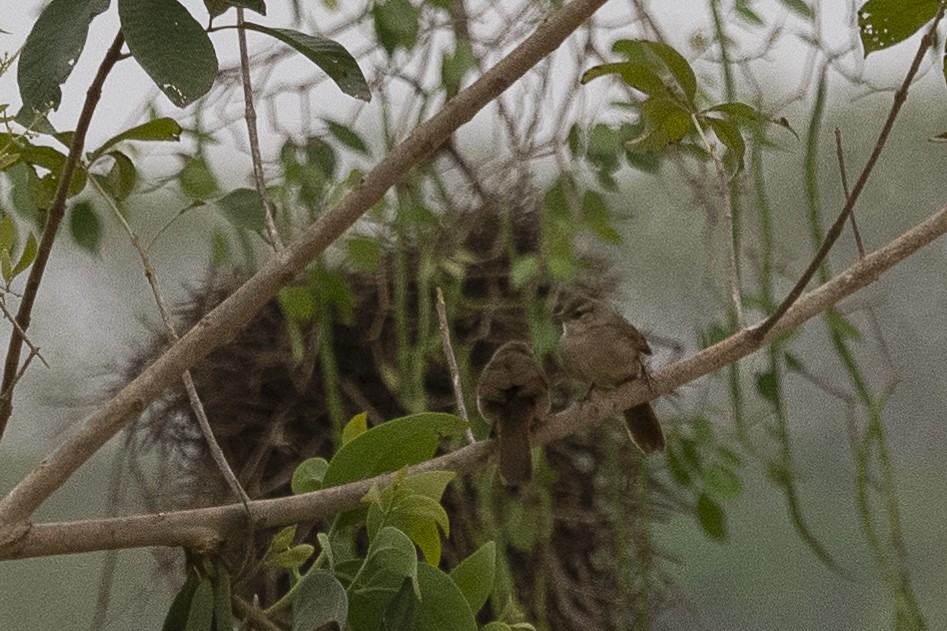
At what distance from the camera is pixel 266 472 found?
52.3 inches

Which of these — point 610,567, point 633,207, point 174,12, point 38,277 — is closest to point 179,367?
point 38,277

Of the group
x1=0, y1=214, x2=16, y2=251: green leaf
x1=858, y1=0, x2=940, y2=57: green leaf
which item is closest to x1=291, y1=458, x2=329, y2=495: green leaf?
x1=0, y1=214, x2=16, y2=251: green leaf

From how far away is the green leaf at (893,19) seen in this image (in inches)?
26.1

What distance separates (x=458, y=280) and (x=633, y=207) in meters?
0.51

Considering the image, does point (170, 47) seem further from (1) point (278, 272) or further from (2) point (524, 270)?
(2) point (524, 270)

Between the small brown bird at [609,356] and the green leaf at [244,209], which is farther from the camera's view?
the small brown bird at [609,356]

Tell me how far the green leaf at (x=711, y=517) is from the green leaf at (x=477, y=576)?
0.65 metres

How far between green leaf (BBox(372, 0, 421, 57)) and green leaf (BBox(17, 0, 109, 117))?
2.20ft

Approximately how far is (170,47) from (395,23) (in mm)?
688

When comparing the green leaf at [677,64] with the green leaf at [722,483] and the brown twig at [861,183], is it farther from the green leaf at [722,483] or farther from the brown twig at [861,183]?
the green leaf at [722,483]

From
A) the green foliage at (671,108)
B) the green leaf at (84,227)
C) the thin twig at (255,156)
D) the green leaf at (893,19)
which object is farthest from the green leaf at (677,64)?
the green leaf at (84,227)

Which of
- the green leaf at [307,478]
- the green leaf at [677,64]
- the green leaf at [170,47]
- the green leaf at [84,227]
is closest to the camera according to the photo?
the green leaf at [170,47]

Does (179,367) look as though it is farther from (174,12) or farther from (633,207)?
(633,207)

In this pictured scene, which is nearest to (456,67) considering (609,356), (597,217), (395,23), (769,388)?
(395,23)
